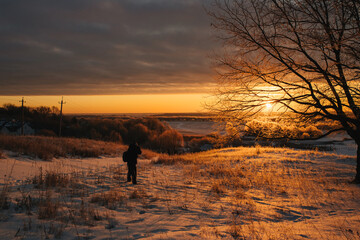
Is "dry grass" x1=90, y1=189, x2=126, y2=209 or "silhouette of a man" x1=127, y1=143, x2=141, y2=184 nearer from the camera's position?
"dry grass" x1=90, y1=189, x2=126, y2=209

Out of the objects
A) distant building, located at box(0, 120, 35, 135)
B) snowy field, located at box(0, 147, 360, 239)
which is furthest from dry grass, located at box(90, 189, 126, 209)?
distant building, located at box(0, 120, 35, 135)

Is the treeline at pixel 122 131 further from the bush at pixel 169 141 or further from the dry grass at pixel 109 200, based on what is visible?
the dry grass at pixel 109 200

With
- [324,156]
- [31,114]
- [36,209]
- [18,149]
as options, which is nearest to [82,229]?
[36,209]

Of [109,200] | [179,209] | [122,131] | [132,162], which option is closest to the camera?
[179,209]

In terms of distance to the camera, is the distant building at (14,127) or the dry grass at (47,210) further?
the distant building at (14,127)

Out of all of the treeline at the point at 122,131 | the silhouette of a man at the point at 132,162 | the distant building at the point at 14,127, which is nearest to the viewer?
the silhouette of a man at the point at 132,162

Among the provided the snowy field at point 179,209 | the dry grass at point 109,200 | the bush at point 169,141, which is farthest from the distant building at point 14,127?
the dry grass at point 109,200

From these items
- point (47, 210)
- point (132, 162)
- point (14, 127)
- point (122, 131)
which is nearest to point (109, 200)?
point (47, 210)

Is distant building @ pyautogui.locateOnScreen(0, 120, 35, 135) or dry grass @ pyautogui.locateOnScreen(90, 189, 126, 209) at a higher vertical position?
dry grass @ pyautogui.locateOnScreen(90, 189, 126, 209)

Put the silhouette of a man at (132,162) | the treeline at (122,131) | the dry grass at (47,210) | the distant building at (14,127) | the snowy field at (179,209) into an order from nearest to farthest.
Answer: the snowy field at (179,209), the dry grass at (47,210), the silhouette of a man at (132,162), the treeline at (122,131), the distant building at (14,127)

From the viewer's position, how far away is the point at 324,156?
51.2 ft

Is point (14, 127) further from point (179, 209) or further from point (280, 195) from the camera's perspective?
→ point (280, 195)

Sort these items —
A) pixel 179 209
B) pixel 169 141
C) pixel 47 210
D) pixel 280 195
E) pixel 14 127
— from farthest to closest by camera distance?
pixel 14 127
pixel 169 141
pixel 280 195
pixel 179 209
pixel 47 210

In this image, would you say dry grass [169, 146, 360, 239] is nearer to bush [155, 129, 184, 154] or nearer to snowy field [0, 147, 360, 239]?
snowy field [0, 147, 360, 239]
